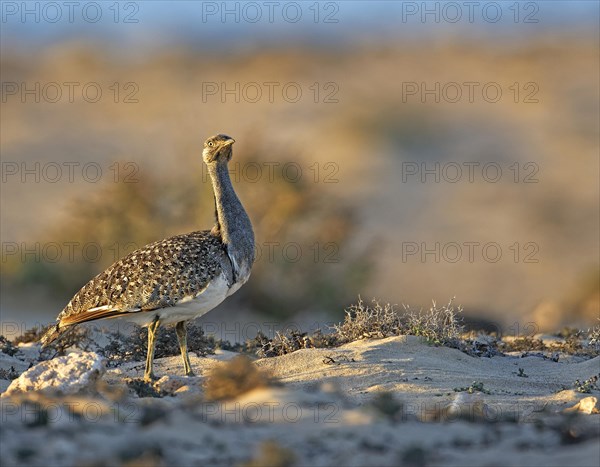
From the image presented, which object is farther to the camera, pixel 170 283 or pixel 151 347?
pixel 151 347

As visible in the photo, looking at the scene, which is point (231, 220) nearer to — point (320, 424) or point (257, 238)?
point (320, 424)

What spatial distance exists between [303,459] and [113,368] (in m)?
5.18

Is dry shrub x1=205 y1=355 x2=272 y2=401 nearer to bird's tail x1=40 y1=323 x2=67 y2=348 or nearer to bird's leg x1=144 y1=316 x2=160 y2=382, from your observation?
bird's leg x1=144 y1=316 x2=160 y2=382

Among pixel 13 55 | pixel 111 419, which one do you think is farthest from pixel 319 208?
pixel 13 55

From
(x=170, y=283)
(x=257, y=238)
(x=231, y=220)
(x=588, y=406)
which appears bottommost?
(x=588, y=406)

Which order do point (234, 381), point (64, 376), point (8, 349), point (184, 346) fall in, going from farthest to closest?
point (8, 349)
point (184, 346)
point (64, 376)
point (234, 381)

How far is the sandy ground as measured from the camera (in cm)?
649

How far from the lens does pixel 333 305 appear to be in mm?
20859

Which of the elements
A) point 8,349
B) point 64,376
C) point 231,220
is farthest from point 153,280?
point 8,349

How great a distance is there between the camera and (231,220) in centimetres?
1083

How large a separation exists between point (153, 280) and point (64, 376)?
1547mm

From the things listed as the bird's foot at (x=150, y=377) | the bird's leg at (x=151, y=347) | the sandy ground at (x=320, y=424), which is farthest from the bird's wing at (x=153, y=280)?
the sandy ground at (x=320, y=424)

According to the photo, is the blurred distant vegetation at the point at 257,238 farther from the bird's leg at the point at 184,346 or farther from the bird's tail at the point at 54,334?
the bird's tail at the point at 54,334

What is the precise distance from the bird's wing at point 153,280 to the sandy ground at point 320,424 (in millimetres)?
738
